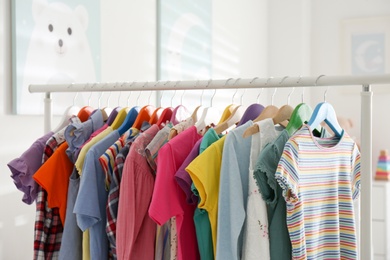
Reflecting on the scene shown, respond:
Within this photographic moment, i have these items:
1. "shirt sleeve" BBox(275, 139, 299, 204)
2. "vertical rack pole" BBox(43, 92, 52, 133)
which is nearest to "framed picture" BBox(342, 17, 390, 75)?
"vertical rack pole" BBox(43, 92, 52, 133)

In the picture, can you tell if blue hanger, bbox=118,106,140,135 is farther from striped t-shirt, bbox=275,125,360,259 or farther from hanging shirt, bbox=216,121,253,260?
striped t-shirt, bbox=275,125,360,259

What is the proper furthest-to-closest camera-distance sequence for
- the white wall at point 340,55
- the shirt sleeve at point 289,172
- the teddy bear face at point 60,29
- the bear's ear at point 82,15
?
the white wall at point 340,55
the bear's ear at point 82,15
the teddy bear face at point 60,29
the shirt sleeve at point 289,172

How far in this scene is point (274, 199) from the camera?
48.9 inches

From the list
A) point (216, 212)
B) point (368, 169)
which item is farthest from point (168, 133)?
point (368, 169)

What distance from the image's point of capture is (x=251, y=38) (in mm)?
4301

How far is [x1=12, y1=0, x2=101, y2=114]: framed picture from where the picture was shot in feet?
6.20

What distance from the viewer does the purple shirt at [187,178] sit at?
4.25 feet

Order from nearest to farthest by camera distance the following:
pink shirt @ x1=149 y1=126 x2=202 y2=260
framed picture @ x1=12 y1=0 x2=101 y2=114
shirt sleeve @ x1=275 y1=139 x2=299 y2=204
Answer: shirt sleeve @ x1=275 y1=139 x2=299 y2=204
pink shirt @ x1=149 y1=126 x2=202 y2=260
framed picture @ x1=12 y1=0 x2=101 y2=114

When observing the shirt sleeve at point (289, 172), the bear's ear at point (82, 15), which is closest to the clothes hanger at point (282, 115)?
the shirt sleeve at point (289, 172)

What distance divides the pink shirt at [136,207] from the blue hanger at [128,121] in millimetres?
120

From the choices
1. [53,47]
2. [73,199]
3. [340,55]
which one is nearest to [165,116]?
[73,199]

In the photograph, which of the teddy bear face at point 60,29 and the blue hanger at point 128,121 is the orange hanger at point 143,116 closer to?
the blue hanger at point 128,121

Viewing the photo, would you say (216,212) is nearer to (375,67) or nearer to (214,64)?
(214,64)

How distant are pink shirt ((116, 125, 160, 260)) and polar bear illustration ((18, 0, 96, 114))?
731 mm
